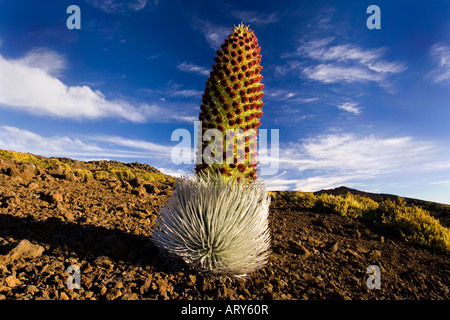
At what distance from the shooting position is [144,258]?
353cm

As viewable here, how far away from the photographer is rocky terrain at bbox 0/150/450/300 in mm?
2926

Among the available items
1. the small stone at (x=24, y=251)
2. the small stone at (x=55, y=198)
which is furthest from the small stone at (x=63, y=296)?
the small stone at (x=55, y=198)

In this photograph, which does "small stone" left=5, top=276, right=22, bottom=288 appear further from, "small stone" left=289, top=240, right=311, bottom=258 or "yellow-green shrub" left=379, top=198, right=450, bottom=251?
"yellow-green shrub" left=379, top=198, right=450, bottom=251

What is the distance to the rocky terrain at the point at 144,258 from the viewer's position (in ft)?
9.60

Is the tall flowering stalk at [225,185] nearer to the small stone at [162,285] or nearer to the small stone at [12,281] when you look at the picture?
the small stone at [162,285]

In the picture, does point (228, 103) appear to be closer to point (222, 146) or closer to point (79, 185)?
point (222, 146)

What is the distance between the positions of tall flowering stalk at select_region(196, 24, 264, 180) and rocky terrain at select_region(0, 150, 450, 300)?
1.32 m

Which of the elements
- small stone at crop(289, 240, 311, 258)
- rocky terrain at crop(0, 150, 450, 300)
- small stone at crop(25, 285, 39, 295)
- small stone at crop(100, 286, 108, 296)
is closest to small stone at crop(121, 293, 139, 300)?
rocky terrain at crop(0, 150, 450, 300)

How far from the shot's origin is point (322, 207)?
28.6ft

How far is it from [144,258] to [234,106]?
2.13 meters

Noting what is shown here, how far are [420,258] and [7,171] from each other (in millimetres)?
9907

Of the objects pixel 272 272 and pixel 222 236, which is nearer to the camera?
pixel 222 236

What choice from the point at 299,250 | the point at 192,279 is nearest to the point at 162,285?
the point at 192,279
